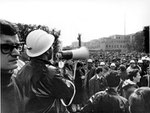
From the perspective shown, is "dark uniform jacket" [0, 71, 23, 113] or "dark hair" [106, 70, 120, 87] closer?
"dark uniform jacket" [0, 71, 23, 113]

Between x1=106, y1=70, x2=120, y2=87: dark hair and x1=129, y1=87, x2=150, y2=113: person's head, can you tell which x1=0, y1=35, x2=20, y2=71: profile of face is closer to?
x1=106, y1=70, x2=120, y2=87: dark hair

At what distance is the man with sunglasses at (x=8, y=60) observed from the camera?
165 centimetres

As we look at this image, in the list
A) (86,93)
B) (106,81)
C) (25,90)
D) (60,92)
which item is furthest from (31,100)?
(86,93)

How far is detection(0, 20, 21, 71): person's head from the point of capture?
5.39 feet

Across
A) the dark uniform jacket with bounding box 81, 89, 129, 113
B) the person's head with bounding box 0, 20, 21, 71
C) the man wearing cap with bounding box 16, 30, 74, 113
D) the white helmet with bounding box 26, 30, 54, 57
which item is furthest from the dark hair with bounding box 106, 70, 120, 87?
the person's head with bounding box 0, 20, 21, 71

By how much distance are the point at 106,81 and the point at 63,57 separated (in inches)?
22.0

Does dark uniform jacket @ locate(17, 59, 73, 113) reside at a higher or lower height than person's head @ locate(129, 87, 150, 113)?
higher

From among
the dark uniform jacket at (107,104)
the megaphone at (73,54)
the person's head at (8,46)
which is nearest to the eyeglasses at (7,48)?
the person's head at (8,46)

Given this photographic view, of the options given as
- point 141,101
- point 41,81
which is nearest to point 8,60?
point 41,81

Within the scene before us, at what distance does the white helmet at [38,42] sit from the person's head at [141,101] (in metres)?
1.16

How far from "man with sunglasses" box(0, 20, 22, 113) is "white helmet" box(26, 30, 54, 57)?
0.68m

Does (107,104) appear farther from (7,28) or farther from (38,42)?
(7,28)

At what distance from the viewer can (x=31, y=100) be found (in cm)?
Answer: 233

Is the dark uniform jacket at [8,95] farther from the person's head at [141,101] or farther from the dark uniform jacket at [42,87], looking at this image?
the person's head at [141,101]
